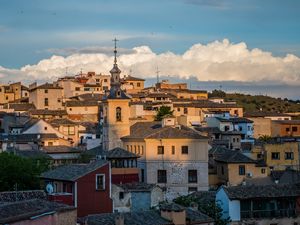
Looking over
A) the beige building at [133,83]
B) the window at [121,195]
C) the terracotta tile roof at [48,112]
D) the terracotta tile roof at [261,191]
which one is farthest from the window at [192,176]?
the beige building at [133,83]

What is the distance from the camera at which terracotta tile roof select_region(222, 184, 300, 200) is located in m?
45.8

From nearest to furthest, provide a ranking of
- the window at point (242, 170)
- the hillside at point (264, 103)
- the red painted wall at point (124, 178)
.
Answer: the red painted wall at point (124, 178) < the window at point (242, 170) < the hillside at point (264, 103)

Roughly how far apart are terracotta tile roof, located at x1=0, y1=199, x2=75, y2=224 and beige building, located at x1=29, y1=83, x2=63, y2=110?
7166 cm

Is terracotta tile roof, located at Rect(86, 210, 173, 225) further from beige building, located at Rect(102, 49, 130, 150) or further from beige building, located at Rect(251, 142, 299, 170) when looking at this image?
beige building, located at Rect(251, 142, 299, 170)

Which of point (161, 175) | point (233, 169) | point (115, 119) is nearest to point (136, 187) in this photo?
point (161, 175)

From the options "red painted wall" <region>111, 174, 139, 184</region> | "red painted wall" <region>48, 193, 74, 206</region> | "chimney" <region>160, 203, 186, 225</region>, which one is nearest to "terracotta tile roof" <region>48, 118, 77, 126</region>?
"red painted wall" <region>111, 174, 139, 184</region>

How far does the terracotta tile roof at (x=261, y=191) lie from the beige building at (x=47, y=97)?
6110 centimetres

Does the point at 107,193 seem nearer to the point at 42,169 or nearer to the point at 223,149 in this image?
the point at 42,169

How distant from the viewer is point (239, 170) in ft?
207

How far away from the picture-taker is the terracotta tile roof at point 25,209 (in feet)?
104

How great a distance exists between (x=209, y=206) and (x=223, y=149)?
81.3ft

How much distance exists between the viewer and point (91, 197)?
42.4 meters

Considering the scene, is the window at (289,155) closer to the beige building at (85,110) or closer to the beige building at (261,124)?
the beige building at (261,124)

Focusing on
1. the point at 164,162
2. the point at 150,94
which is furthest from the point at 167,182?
the point at 150,94
